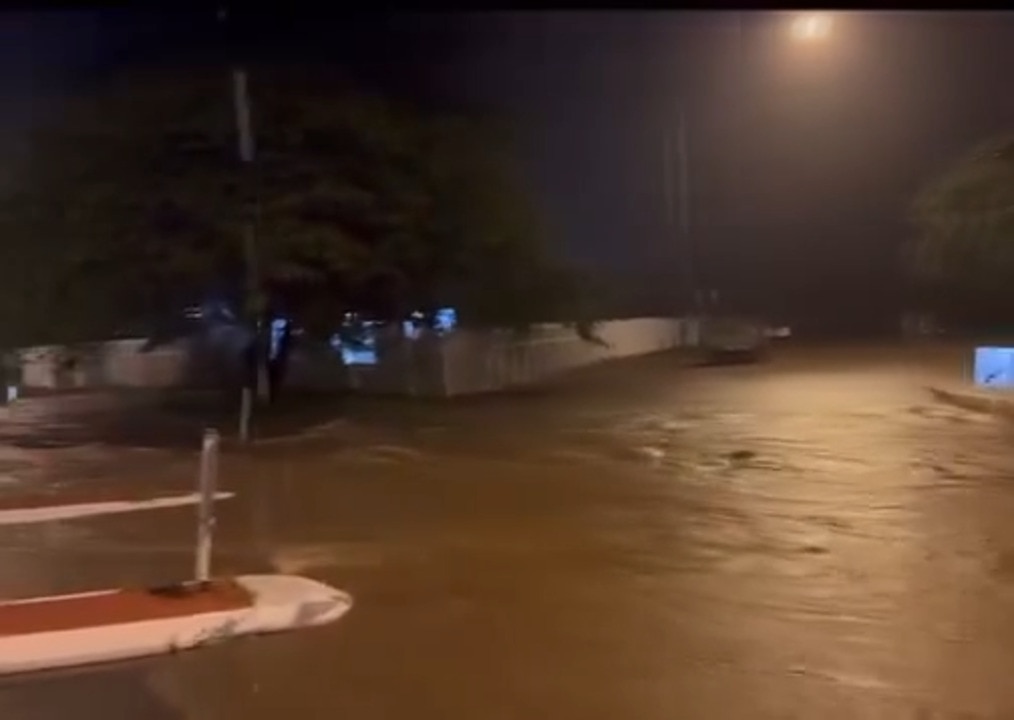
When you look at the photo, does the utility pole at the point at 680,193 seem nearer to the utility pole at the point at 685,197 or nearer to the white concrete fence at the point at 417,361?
the utility pole at the point at 685,197

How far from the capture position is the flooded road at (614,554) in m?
2.90

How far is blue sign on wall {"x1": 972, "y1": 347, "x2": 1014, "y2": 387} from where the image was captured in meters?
4.77

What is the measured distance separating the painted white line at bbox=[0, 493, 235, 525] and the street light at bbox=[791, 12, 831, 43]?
211 cm

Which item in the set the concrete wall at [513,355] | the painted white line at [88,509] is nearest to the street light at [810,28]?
the concrete wall at [513,355]

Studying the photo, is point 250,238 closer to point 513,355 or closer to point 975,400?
point 513,355

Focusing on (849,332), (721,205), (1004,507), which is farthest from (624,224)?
(1004,507)

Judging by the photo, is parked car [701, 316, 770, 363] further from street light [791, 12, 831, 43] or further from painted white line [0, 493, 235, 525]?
painted white line [0, 493, 235, 525]

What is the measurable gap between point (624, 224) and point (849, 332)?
73cm

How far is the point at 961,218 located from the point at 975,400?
54 centimetres

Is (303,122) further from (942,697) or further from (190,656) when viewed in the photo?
(942,697)

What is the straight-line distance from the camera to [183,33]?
4664 millimetres

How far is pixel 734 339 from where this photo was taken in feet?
15.7

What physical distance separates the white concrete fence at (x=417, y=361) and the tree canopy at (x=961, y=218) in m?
0.75

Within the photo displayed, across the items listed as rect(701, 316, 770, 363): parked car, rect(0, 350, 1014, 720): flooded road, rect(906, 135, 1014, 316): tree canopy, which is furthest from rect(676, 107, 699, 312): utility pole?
rect(906, 135, 1014, 316): tree canopy
